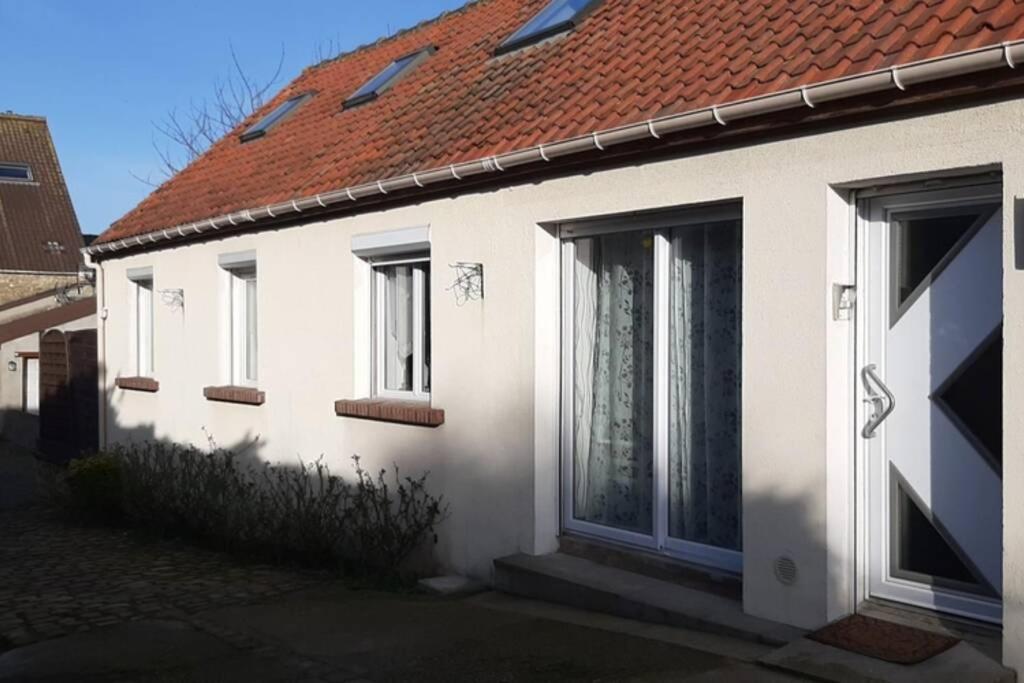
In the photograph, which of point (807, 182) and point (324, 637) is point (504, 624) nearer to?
point (324, 637)

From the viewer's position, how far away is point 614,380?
7.39 meters

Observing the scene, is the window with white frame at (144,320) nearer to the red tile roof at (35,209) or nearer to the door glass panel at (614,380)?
the door glass panel at (614,380)

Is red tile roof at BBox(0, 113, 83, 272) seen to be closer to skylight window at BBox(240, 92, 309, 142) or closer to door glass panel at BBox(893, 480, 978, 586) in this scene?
skylight window at BBox(240, 92, 309, 142)

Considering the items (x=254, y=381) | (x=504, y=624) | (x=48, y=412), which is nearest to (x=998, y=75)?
(x=504, y=624)

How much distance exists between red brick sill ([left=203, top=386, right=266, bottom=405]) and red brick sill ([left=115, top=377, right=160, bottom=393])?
1.50m

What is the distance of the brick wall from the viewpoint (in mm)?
33375

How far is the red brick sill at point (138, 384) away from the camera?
517 inches

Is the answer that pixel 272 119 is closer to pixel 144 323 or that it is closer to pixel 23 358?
pixel 144 323

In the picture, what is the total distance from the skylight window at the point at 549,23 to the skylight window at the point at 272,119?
14.1ft

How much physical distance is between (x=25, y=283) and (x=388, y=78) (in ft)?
83.4

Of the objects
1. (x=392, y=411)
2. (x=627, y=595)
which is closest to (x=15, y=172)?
(x=392, y=411)

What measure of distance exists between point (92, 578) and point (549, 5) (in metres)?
6.02

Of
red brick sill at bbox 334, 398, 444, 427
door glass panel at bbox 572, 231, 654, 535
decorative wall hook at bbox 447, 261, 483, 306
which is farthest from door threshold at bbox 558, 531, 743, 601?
decorative wall hook at bbox 447, 261, 483, 306

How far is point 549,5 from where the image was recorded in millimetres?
10312
